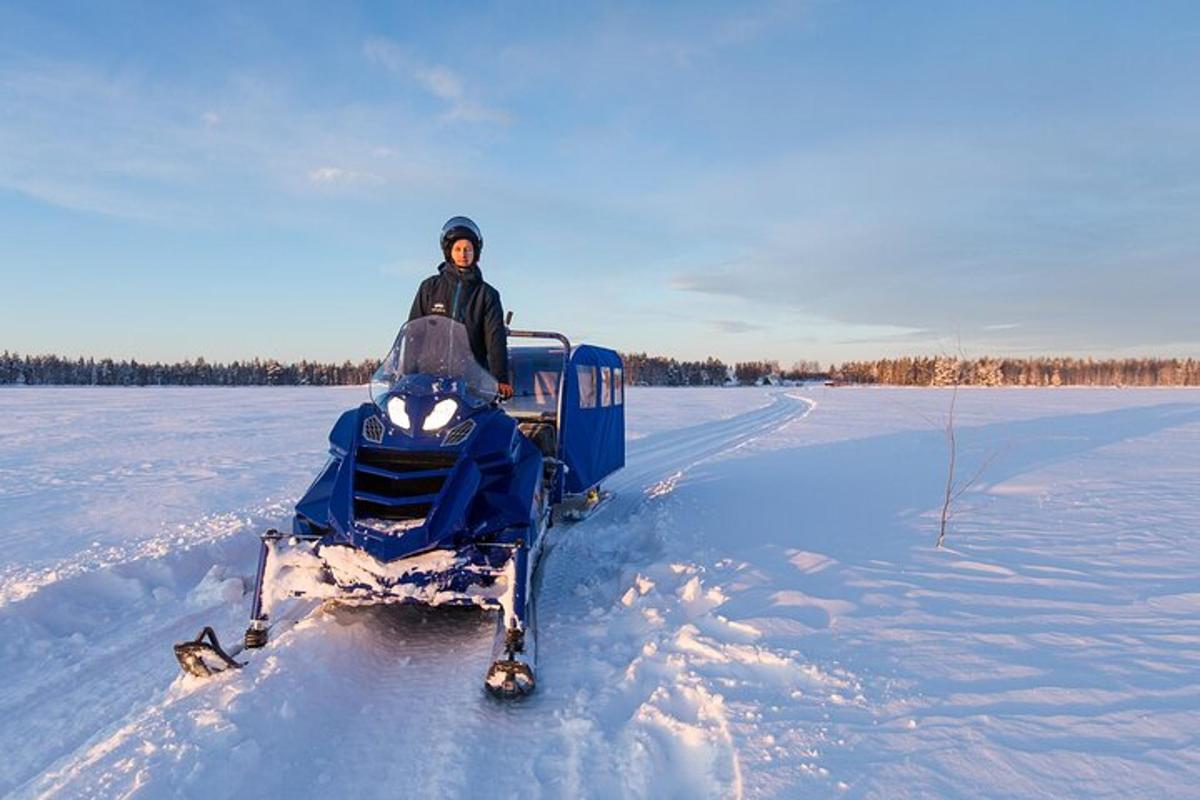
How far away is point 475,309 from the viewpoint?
17.5 ft

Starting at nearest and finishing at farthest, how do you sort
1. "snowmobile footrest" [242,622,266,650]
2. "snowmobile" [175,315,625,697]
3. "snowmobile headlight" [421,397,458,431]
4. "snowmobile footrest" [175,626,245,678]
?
"snowmobile footrest" [175,626,245,678] < "snowmobile" [175,315,625,697] < "snowmobile footrest" [242,622,266,650] < "snowmobile headlight" [421,397,458,431]

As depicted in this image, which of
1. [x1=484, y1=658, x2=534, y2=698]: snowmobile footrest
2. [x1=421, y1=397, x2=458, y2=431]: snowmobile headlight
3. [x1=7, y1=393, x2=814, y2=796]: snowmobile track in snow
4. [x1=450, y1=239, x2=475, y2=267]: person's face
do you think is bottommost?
[x1=7, y1=393, x2=814, y2=796]: snowmobile track in snow

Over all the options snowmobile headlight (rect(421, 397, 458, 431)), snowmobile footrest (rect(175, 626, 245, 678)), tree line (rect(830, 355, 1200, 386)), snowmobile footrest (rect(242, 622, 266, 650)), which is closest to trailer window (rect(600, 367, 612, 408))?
snowmobile headlight (rect(421, 397, 458, 431))

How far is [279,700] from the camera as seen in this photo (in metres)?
3.43

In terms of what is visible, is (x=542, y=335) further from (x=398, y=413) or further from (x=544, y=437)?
(x=398, y=413)

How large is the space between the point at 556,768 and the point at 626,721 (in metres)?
0.49

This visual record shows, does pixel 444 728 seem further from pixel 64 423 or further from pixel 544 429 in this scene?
pixel 64 423

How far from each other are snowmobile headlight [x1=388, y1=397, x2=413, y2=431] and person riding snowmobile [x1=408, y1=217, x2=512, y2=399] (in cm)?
98

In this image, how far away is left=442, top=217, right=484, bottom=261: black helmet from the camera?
524cm

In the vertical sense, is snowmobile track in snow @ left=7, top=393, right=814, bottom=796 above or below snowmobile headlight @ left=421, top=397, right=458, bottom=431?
below

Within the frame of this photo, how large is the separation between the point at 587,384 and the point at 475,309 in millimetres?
3042

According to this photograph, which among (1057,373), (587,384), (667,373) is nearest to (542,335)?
(587,384)

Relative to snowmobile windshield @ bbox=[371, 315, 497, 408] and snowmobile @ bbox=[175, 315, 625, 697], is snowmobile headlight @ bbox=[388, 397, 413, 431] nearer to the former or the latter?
snowmobile @ bbox=[175, 315, 625, 697]

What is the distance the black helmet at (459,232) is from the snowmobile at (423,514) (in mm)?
677
